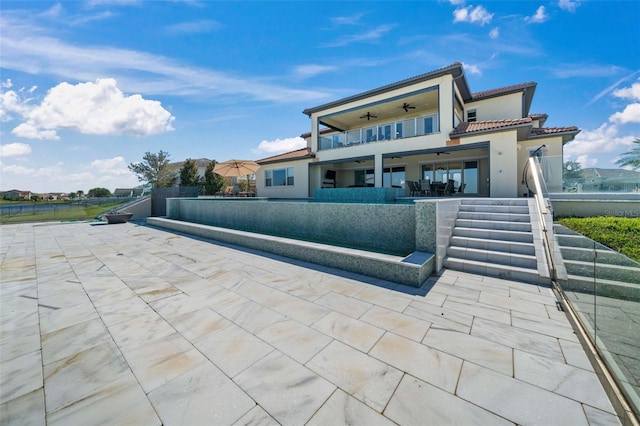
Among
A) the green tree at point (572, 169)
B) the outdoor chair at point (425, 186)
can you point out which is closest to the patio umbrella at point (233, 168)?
the outdoor chair at point (425, 186)

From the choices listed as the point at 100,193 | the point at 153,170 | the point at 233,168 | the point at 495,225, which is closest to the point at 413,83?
the point at 495,225

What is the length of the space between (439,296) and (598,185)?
32.1 feet

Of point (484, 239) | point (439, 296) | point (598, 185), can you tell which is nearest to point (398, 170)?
point (598, 185)

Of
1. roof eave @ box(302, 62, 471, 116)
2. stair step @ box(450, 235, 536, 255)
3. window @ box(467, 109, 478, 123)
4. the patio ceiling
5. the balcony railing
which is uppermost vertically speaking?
roof eave @ box(302, 62, 471, 116)

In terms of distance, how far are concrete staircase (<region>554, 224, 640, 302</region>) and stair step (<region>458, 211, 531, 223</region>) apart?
2.24 metres

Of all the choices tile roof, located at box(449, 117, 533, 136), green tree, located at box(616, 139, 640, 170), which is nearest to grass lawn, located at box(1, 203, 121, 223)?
tile roof, located at box(449, 117, 533, 136)

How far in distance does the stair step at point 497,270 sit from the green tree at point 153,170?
35.7 m

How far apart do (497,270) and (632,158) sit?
22.8 metres

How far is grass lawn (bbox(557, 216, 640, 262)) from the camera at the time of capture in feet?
21.5

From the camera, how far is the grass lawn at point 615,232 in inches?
257

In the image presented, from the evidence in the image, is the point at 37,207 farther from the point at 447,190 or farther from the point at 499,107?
the point at 499,107

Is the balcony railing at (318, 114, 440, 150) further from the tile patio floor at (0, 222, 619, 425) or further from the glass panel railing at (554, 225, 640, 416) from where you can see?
the glass panel railing at (554, 225, 640, 416)

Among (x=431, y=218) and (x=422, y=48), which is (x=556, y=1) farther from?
(x=431, y=218)

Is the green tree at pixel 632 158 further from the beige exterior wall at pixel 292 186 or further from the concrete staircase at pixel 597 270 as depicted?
the beige exterior wall at pixel 292 186
